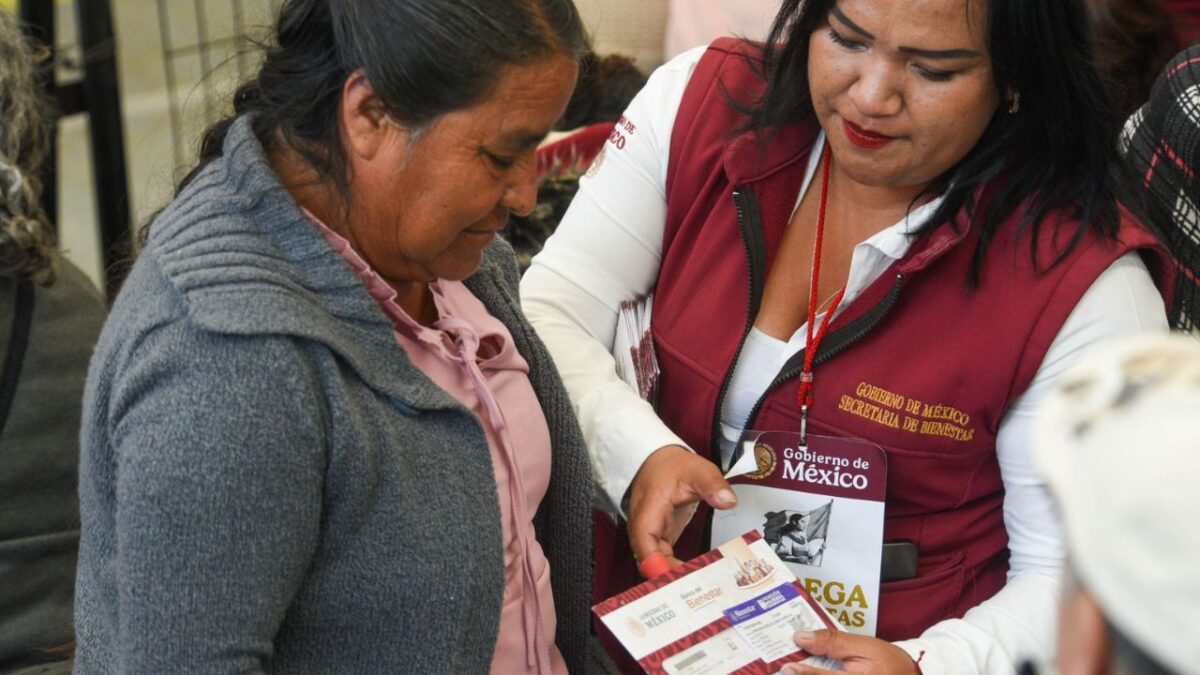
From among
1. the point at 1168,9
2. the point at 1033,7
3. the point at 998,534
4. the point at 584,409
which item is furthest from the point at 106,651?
the point at 1168,9

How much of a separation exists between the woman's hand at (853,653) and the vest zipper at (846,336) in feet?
1.12

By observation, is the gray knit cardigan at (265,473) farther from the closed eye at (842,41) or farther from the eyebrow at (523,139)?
the closed eye at (842,41)

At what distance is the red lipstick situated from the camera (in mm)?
1713

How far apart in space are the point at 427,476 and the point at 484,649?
0.73ft

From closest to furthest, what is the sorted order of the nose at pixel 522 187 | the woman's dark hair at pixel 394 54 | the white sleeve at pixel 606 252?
1. the woman's dark hair at pixel 394 54
2. the nose at pixel 522 187
3. the white sleeve at pixel 606 252

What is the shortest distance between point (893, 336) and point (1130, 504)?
1.19 metres

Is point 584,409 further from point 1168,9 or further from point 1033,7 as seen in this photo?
point 1168,9

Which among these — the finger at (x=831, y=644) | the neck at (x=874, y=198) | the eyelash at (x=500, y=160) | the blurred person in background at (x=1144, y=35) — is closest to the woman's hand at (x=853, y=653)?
the finger at (x=831, y=644)

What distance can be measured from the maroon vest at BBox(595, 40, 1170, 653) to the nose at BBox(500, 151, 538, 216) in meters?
0.49

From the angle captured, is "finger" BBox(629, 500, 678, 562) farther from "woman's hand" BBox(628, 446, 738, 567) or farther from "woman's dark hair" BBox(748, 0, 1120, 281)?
"woman's dark hair" BBox(748, 0, 1120, 281)

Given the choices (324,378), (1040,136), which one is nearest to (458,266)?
(324,378)

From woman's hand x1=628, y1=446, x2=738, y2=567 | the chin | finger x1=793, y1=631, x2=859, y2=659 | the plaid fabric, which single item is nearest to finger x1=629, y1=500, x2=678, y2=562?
woman's hand x1=628, y1=446, x2=738, y2=567

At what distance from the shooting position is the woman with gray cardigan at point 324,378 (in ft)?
3.91

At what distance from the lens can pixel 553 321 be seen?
1.98 m
